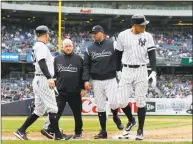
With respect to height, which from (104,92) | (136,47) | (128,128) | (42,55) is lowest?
(128,128)

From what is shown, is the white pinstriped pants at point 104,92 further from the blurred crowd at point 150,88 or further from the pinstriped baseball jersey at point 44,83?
the blurred crowd at point 150,88

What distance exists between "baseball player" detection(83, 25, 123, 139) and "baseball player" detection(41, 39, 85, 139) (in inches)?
6.9

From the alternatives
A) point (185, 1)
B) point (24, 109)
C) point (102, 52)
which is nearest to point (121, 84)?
point (102, 52)

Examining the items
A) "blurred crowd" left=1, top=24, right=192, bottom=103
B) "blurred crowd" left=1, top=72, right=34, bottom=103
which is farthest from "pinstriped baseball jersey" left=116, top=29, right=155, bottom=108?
"blurred crowd" left=1, top=24, right=192, bottom=103

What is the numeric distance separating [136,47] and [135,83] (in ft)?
2.14

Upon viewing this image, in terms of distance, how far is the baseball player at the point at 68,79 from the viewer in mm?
8125

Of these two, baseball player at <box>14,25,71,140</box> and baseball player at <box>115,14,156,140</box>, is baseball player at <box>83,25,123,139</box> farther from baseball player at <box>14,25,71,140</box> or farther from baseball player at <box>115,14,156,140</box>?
baseball player at <box>14,25,71,140</box>

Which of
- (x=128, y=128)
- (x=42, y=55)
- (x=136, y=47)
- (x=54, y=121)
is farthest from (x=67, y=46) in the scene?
(x=128, y=128)

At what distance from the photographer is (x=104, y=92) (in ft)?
27.0

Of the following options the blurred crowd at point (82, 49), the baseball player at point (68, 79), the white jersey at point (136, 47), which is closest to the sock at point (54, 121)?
the baseball player at point (68, 79)

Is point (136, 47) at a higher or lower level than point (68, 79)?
higher

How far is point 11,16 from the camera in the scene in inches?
1537

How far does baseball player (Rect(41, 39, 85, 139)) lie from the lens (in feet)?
26.7

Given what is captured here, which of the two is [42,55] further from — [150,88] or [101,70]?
[150,88]
